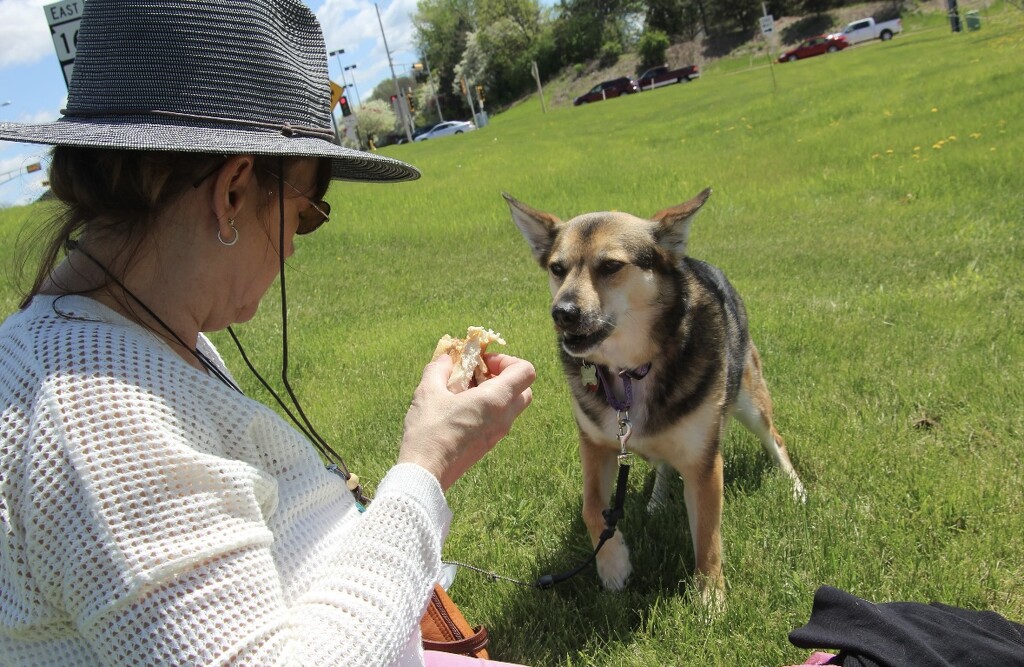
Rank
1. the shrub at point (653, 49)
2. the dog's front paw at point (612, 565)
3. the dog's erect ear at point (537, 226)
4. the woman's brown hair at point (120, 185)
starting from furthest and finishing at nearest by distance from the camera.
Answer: the shrub at point (653, 49) < the dog's erect ear at point (537, 226) < the dog's front paw at point (612, 565) < the woman's brown hair at point (120, 185)

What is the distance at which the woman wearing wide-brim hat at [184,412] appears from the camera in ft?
3.56

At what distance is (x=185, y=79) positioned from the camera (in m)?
1.41

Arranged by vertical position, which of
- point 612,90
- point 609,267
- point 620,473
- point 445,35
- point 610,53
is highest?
point 445,35

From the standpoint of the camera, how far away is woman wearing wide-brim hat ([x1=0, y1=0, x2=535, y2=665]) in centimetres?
108

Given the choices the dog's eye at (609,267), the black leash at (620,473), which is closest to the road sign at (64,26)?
the dog's eye at (609,267)

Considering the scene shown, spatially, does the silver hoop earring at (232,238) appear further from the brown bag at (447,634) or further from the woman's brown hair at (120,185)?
the brown bag at (447,634)

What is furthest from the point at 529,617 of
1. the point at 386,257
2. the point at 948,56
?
the point at 948,56

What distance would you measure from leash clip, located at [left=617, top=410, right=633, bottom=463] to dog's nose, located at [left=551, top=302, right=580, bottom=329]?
451 millimetres

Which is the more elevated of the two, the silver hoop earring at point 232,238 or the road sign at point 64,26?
the road sign at point 64,26

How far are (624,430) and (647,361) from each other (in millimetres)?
348

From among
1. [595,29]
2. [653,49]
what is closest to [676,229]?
[653,49]

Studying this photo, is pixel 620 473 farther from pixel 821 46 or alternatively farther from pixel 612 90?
pixel 612 90

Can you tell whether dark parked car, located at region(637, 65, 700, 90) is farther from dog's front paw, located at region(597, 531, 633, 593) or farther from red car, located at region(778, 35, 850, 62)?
dog's front paw, located at region(597, 531, 633, 593)

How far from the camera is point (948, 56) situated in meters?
24.8
